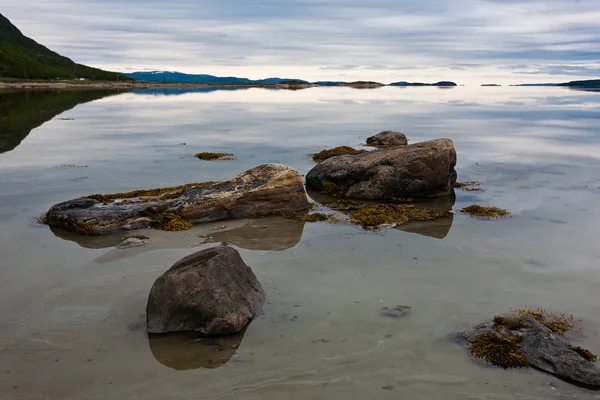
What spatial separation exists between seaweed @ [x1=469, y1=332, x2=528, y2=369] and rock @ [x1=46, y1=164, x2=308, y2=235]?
913cm

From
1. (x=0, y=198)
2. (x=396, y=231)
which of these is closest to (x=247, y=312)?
(x=396, y=231)

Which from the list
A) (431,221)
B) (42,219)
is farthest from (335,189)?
(42,219)

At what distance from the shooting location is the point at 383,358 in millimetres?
8297

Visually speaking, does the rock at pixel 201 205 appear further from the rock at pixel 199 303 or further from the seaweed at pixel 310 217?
the rock at pixel 199 303

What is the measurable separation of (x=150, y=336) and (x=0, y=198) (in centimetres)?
1256

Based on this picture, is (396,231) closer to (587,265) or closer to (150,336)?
(587,265)

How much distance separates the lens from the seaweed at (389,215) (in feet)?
51.7

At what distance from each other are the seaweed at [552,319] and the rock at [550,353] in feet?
0.90

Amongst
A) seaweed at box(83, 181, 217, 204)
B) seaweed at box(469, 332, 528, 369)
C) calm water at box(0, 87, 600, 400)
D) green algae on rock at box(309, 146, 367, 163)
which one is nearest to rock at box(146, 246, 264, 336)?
calm water at box(0, 87, 600, 400)

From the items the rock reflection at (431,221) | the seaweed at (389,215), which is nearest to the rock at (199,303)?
the seaweed at (389,215)

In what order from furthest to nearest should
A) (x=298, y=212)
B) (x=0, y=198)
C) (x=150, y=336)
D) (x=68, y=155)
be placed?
(x=68, y=155), (x=0, y=198), (x=298, y=212), (x=150, y=336)

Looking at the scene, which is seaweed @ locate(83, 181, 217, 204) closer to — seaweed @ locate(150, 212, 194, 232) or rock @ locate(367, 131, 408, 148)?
seaweed @ locate(150, 212, 194, 232)

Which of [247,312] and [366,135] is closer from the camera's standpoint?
[247,312]

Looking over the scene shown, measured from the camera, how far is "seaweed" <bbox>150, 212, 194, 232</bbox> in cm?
1478
